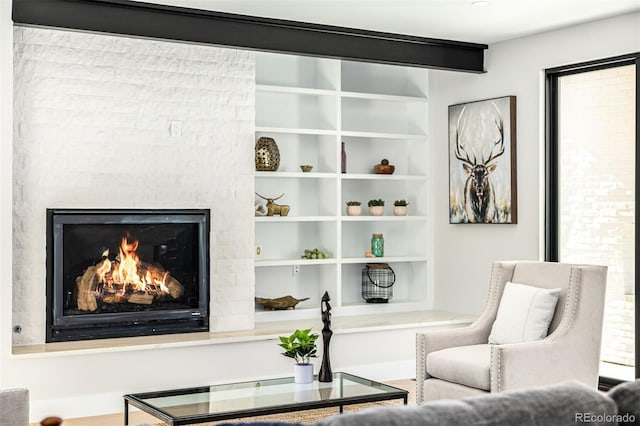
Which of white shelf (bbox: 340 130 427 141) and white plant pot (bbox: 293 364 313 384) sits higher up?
white shelf (bbox: 340 130 427 141)

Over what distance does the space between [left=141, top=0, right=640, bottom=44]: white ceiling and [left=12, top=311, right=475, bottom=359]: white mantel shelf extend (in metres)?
2.09

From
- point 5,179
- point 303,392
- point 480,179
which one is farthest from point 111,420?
point 480,179

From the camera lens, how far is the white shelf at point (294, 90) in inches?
249

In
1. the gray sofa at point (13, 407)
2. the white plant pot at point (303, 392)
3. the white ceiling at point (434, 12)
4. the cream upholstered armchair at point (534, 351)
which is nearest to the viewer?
the gray sofa at point (13, 407)

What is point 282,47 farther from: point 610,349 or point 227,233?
point 610,349

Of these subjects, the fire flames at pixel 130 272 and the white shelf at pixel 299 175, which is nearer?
the fire flames at pixel 130 272

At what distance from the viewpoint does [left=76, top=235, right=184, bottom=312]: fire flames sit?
5418 mm

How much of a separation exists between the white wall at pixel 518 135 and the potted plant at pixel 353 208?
70 cm

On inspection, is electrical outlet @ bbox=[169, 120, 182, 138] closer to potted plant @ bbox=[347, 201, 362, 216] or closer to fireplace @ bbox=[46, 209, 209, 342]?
fireplace @ bbox=[46, 209, 209, 342]

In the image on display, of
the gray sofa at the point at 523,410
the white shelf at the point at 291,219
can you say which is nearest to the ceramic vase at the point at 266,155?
the white shelf at the point at 291,219

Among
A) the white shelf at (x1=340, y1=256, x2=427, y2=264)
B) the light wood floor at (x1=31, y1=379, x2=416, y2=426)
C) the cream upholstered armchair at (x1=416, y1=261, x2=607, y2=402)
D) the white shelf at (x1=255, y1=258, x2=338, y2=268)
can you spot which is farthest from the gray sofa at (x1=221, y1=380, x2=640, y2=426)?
the white shelf at (x1=340, y1=256, x2=427, y2=264)

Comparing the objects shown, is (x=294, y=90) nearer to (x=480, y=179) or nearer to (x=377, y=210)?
(x=377, y=210)

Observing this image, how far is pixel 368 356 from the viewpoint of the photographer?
6.13 metres

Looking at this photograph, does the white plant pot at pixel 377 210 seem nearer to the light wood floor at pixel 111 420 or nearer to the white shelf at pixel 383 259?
the white shelf at pixel 383 259
